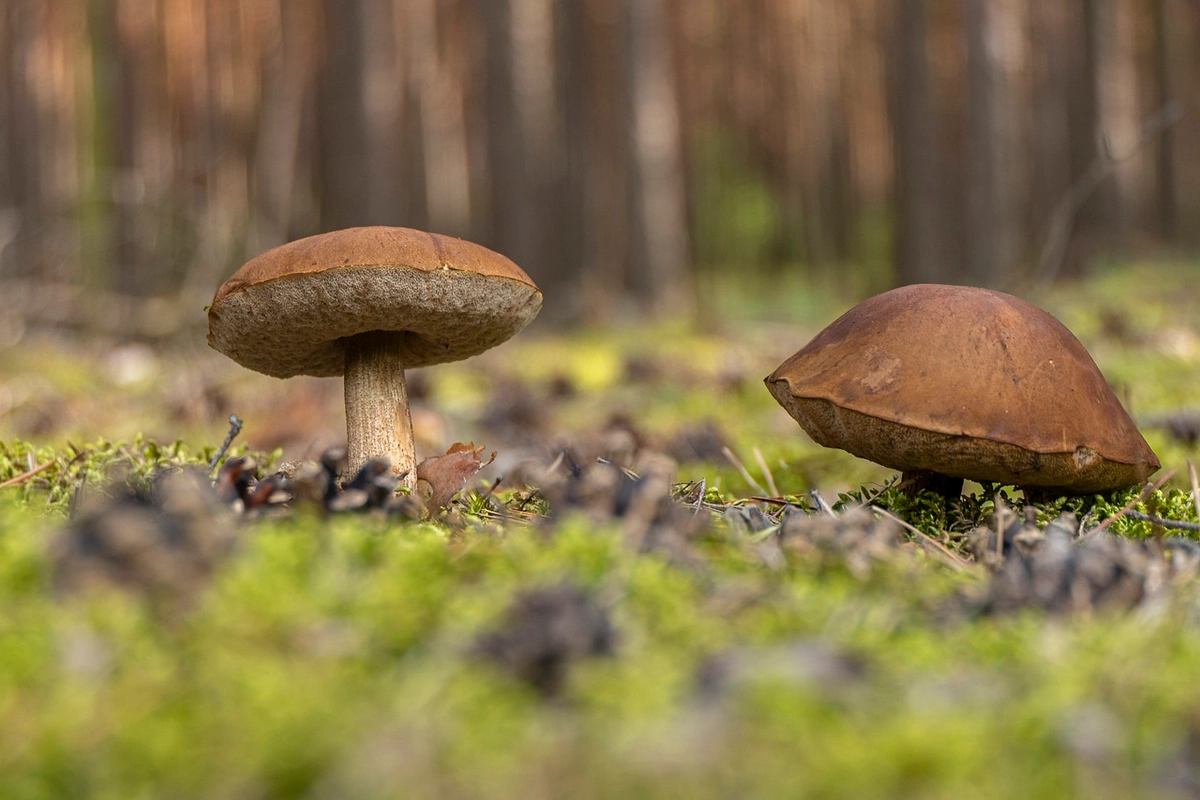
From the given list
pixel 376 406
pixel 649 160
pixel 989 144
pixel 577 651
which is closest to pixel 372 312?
pixel 376 406

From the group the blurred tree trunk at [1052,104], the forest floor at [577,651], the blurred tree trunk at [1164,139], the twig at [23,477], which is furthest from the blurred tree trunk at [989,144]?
the blurred tree trunk at [1164,139]

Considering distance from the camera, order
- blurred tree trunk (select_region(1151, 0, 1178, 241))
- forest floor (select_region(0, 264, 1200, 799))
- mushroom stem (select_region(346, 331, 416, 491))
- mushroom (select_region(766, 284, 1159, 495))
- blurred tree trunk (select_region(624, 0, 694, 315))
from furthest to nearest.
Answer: blurred tree trunk (select_region(1151, 0, 1178, 241)) → blurred tree trunk (select_region(624, 0, 694, 315)) → mushroom stem (select_region(346, 331, 416, 491)) → mushroom (select_region(766, 284, 1159, 495)) → forest floor (select_region(0, 264, 1200, 799))

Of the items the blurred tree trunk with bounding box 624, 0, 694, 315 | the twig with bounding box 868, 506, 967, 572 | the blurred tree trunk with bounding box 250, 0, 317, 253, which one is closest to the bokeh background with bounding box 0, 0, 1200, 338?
the blurred tree trunk with bounding box 624, 0, 694, 315

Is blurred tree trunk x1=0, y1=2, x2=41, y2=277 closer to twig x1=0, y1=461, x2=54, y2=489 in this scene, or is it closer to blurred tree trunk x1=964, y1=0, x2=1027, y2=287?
blurred tree trunk x1=964, y1=0, x2=1027, y2=287

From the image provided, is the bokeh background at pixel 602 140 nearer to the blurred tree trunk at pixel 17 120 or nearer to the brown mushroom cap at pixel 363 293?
the blurred tree trunk at pixel 17 120

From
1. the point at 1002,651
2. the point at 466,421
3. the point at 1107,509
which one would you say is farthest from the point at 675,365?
the point at 1002,651

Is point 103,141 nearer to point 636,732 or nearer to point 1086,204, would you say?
point 636,732

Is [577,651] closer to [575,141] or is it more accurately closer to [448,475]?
[448,475]
